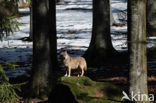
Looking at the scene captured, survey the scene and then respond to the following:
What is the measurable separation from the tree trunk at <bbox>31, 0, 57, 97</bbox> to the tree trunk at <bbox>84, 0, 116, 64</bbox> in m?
4.96

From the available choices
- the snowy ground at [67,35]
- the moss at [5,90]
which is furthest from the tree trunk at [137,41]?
the moss at [5,90]

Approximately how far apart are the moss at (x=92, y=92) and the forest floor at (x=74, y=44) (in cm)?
128

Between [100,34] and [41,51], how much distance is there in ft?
18.5

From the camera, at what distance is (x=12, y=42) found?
2639 centimetres

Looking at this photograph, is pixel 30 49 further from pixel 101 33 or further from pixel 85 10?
pixel 85 10

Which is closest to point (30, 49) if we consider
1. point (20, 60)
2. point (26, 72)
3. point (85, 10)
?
point (20, 60)

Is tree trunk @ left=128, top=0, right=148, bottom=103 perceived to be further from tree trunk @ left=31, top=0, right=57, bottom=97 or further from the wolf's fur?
tree trunk @ left=31, top=0, right=57, bottom=97

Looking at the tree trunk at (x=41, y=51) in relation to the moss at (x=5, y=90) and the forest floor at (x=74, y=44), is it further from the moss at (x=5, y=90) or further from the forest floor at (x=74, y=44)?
the moss at (x=5, y=90)

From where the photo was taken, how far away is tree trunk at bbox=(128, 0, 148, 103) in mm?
7134

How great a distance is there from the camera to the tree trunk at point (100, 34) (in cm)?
1571

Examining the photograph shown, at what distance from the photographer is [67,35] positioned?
92.9 ft

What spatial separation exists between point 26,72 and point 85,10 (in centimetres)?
3004

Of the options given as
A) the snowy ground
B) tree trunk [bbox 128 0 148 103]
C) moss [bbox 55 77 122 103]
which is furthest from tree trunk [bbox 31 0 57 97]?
tree trunk [bbox 128 0 148 103]

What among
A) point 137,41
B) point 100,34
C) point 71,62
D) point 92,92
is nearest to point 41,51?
point 71,62
